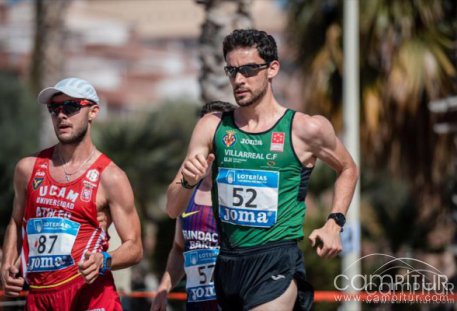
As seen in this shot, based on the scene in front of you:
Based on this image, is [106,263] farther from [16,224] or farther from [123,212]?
[16,224]

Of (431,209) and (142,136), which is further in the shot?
(431,209)

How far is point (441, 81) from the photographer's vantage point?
16.3 metres

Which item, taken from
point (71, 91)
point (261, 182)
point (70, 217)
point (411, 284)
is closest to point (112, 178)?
point (70, 217)

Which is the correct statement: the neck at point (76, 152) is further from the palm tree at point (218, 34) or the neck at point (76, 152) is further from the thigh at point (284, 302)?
the palm tree at point (218, 34)

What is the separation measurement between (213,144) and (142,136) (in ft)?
40.1

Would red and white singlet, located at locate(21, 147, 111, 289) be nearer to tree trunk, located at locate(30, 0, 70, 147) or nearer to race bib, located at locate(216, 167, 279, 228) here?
race bib, located at locate(216, 167, 279, 228)

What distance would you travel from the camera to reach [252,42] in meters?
5.69

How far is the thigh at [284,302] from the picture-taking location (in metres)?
5.44

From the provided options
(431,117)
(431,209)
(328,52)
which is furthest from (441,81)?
(431,209)

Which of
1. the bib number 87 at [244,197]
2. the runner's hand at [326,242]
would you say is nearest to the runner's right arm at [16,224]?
the bib number 87 at [244,197]

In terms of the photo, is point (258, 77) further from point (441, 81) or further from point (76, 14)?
point (76, 14)

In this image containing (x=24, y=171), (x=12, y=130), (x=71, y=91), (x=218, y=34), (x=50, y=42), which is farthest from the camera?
(x=12, y=130)

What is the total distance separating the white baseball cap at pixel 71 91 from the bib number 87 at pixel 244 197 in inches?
45.0

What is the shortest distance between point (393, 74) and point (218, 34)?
622 cm
